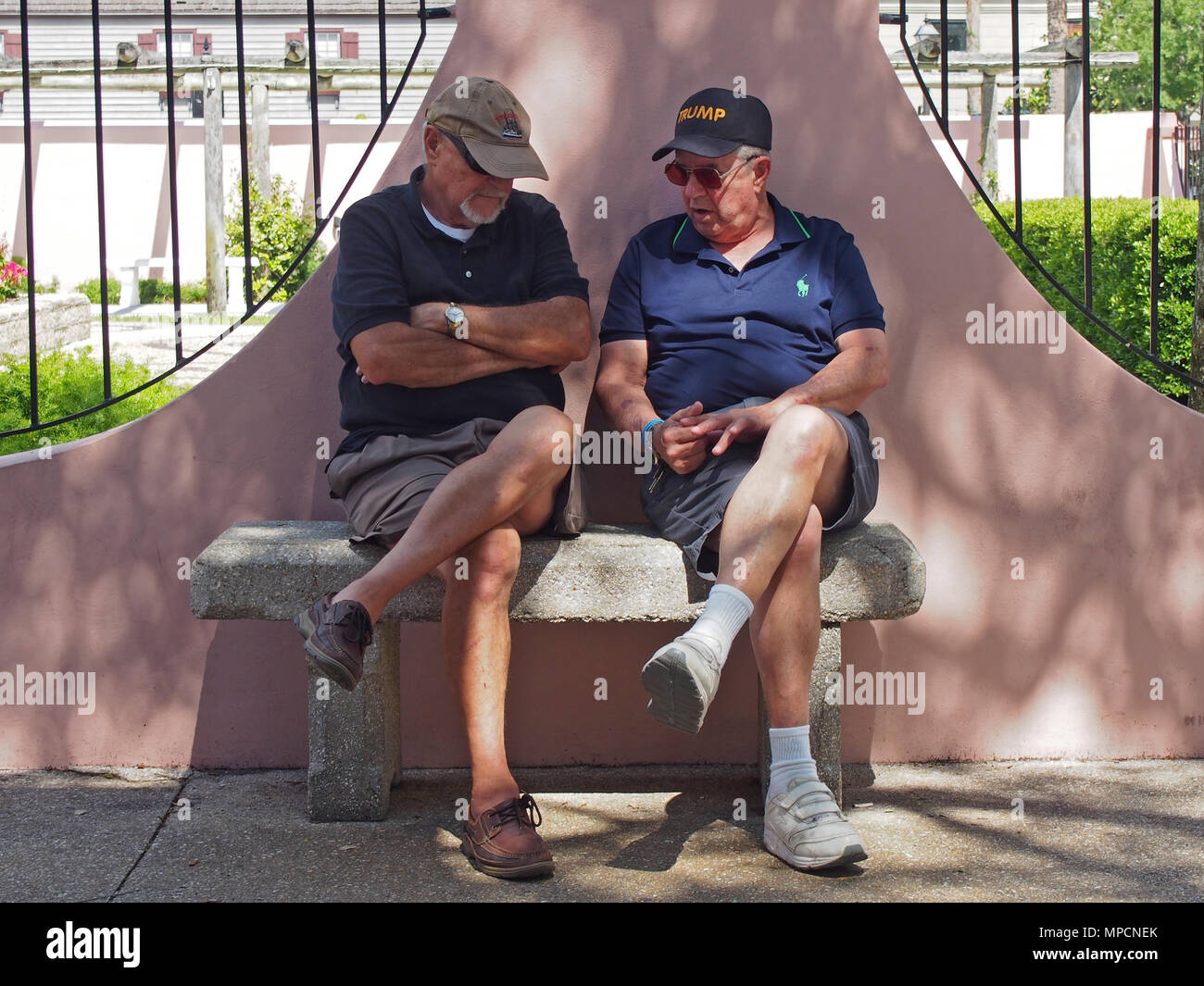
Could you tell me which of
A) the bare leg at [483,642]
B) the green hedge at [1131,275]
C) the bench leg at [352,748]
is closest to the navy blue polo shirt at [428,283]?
the bare leg at [483,642]

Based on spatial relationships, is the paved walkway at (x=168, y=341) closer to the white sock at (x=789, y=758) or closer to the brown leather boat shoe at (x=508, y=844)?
the brown leather boat shoe at (x=508, y=844)

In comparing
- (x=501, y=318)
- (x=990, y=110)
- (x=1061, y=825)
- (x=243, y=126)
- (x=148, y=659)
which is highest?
(x=990, y=110)

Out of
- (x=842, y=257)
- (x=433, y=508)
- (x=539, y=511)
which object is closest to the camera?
(x=433, y=508)

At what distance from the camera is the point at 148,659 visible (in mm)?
3498

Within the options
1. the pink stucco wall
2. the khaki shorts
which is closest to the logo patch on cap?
the pink stucco wall

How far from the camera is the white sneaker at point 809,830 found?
8.96ft

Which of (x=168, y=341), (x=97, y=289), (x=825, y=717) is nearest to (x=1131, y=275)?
(x=825, y=717)

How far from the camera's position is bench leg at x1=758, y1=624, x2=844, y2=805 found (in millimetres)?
3070

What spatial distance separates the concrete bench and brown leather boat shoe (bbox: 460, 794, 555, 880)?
1.39ft

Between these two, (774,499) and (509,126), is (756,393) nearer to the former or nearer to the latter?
(774,499)

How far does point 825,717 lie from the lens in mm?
3080

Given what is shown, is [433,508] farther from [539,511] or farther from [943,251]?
[943,251]

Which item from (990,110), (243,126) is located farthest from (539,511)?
(990,110)

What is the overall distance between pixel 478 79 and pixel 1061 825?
2.28m
